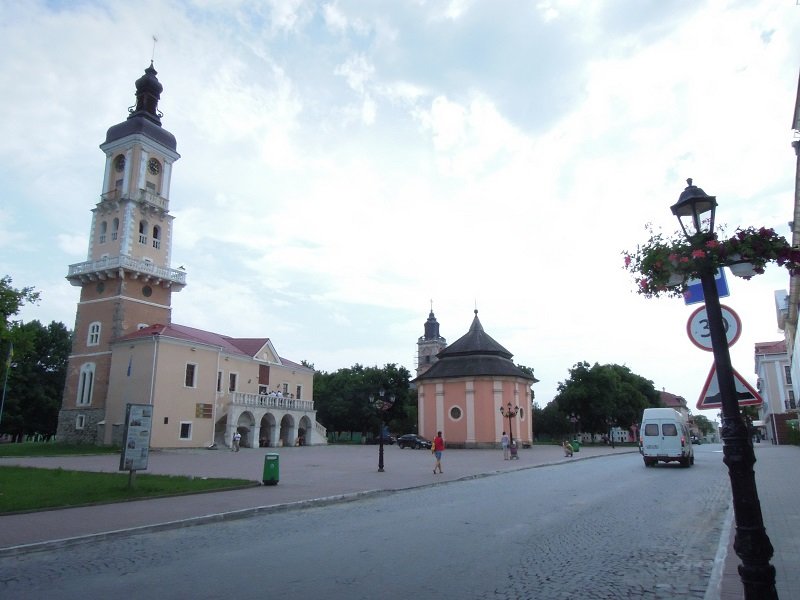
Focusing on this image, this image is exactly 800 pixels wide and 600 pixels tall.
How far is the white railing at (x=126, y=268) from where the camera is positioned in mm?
43969

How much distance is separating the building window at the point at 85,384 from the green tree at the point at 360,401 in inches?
1469

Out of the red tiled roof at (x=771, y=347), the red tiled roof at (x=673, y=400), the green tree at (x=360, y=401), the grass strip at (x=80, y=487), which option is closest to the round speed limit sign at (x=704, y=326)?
the grass strip at (x=80, y=487)

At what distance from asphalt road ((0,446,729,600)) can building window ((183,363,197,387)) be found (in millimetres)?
32429

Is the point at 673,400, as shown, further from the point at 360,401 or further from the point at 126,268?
the point at 126,268

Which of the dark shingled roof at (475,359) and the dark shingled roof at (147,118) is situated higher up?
the dark shingled roof at (147,118)

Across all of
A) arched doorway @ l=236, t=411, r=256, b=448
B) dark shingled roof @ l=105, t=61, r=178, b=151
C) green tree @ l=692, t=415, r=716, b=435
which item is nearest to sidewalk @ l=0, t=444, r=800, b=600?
arched doorway @ l=236, t=411, r=256, b=448

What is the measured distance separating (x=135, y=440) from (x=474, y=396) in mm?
41700

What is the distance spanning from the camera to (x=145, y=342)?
41125 mm

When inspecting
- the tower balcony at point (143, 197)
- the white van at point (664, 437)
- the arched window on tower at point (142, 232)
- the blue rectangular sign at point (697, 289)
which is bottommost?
the white van at point (664, 437)

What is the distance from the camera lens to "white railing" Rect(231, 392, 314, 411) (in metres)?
46.6

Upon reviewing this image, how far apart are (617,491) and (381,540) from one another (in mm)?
9957

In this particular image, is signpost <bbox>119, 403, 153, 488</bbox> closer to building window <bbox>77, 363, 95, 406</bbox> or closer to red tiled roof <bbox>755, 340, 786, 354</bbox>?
building window <bbox>77, 363, 95, 406</bbox>

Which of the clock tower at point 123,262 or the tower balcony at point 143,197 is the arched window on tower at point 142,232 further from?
the tower balcony at point 143,197

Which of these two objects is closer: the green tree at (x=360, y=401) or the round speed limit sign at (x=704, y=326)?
the round speed limit sign at (x=704, y=326)
